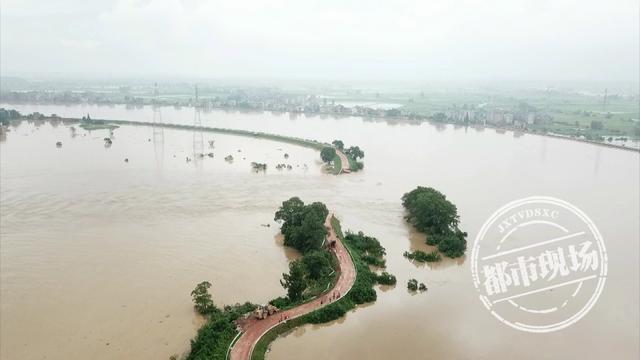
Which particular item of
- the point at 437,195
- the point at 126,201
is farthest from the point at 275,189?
the point at 437,195

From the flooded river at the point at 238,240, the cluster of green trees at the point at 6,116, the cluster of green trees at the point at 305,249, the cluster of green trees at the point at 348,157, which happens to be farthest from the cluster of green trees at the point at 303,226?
the cluster of green trees at the point at 6,116

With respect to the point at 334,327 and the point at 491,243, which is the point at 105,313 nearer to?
the point at 334,327

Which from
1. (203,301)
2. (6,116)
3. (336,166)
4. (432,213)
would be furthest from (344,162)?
(6,116)

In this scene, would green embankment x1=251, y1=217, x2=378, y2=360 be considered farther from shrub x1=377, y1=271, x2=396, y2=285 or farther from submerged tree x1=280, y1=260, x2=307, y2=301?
submerged tree x1=280, y1=260, x2=307, y2=301

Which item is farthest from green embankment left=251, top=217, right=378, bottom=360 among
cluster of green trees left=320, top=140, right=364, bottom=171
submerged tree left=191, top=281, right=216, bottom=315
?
cluster of green trees left=320, top=140, right=364, bottom=171

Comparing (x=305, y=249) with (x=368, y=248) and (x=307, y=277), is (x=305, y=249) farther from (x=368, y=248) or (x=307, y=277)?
(x=307, y=277)

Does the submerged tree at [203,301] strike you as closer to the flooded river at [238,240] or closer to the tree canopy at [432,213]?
the flooded river at [238,240]
